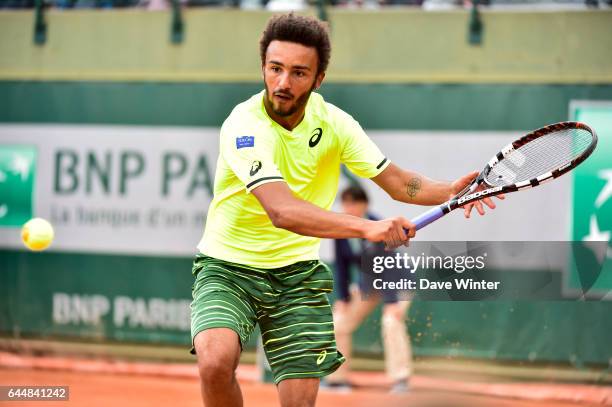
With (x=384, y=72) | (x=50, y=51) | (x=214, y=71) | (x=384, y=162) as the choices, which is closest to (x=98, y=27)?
(x=50, y=51)

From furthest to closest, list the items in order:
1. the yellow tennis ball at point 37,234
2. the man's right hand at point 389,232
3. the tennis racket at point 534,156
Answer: the yellow tennis ball at point 37,234
the tennis racket at point 534,156
the man's right hand at point 389,232

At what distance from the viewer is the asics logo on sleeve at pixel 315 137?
4.76 m

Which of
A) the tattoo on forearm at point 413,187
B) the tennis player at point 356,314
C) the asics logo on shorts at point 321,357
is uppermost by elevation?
the tattoo on forearm at point 413,187

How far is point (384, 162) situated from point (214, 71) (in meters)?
5.17

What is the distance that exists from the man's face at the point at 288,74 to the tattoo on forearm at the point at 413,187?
2.47 feet

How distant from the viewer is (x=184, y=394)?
8.96 m

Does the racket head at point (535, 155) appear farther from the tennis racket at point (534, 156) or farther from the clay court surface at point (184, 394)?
the clay court surface at point (184, 394)

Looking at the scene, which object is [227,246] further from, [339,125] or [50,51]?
[50,51]

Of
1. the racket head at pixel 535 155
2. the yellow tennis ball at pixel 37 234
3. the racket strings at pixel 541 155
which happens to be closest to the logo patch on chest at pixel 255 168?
the racket head at pixel 535 155

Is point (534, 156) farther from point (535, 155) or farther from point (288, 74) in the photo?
point (288, 74)

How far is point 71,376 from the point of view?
980 centimetres

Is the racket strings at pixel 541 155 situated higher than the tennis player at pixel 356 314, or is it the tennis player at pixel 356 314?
the racket strings at pixel 541 155

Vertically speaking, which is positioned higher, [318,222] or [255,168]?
[255,168]

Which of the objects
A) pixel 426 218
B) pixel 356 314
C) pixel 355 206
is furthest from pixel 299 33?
pixel 356 314
